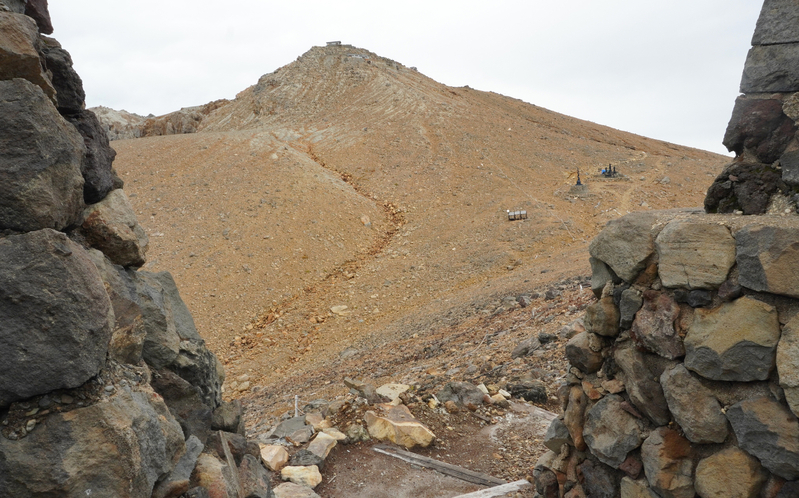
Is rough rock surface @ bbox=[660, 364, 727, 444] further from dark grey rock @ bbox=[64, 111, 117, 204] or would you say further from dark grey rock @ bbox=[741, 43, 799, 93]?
dark grey rock @ bbox=[64, 111, 117, 204]

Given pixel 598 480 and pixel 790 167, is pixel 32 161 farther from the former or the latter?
pixel 790 167

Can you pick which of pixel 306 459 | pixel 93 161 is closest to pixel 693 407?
pixel 93 161

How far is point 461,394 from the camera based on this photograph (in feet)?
29.6

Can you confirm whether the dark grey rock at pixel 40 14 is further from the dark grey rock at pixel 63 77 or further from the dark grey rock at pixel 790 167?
the dark grey rock at pixel 790 167

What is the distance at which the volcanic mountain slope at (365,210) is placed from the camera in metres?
17.2

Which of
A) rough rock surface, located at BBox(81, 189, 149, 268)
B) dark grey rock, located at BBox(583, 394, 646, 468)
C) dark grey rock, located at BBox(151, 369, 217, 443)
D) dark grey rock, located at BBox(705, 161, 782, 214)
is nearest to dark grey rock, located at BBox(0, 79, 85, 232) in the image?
rough rock surface, located at BBox(81, 189, 149, 268)

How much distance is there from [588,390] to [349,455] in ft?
12.7

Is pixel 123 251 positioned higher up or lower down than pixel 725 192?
lower down

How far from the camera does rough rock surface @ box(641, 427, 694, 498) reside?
166 inches

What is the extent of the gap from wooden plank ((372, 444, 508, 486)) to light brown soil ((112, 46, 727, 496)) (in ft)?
1.25

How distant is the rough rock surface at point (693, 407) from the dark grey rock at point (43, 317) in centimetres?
392

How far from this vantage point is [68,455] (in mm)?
2943

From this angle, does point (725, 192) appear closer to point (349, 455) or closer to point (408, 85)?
point (349, 455)

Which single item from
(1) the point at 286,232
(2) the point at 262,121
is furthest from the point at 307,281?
(2) the point at 262,121
